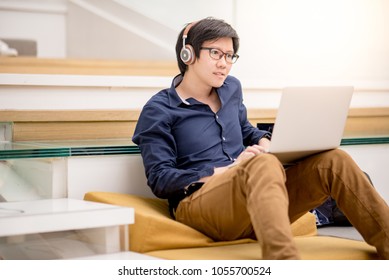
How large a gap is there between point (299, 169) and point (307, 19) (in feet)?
5.26

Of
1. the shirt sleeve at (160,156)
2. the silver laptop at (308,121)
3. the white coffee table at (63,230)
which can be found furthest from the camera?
the shirt sleeve at (160,156)

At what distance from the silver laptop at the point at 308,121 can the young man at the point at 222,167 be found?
6 centimetres

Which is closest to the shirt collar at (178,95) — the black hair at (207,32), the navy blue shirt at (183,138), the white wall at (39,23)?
the navy blue shirt at (183,138)

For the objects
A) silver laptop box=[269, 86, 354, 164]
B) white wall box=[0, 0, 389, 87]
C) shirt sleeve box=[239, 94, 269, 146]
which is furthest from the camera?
white wall box=[0, 0, 389, 87]

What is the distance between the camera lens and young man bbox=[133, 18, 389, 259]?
2.12m

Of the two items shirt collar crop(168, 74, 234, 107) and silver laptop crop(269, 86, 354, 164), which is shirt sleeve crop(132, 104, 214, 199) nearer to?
shirt collar crop(168, 74, 234, 107)

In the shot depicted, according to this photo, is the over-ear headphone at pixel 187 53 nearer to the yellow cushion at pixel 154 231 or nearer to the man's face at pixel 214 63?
the man's face at pixel 214 63

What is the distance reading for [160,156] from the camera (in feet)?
7.82

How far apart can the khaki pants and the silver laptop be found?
57 mm

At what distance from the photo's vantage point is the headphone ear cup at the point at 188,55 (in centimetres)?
254

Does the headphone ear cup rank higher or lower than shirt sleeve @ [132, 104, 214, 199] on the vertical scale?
higher

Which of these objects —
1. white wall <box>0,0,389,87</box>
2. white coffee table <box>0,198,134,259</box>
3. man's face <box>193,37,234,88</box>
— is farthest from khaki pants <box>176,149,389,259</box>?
white wall <box>0,0,389,87</box>

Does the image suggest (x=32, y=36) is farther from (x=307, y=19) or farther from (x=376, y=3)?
(x=376, y=3)

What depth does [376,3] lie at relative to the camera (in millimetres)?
3980
